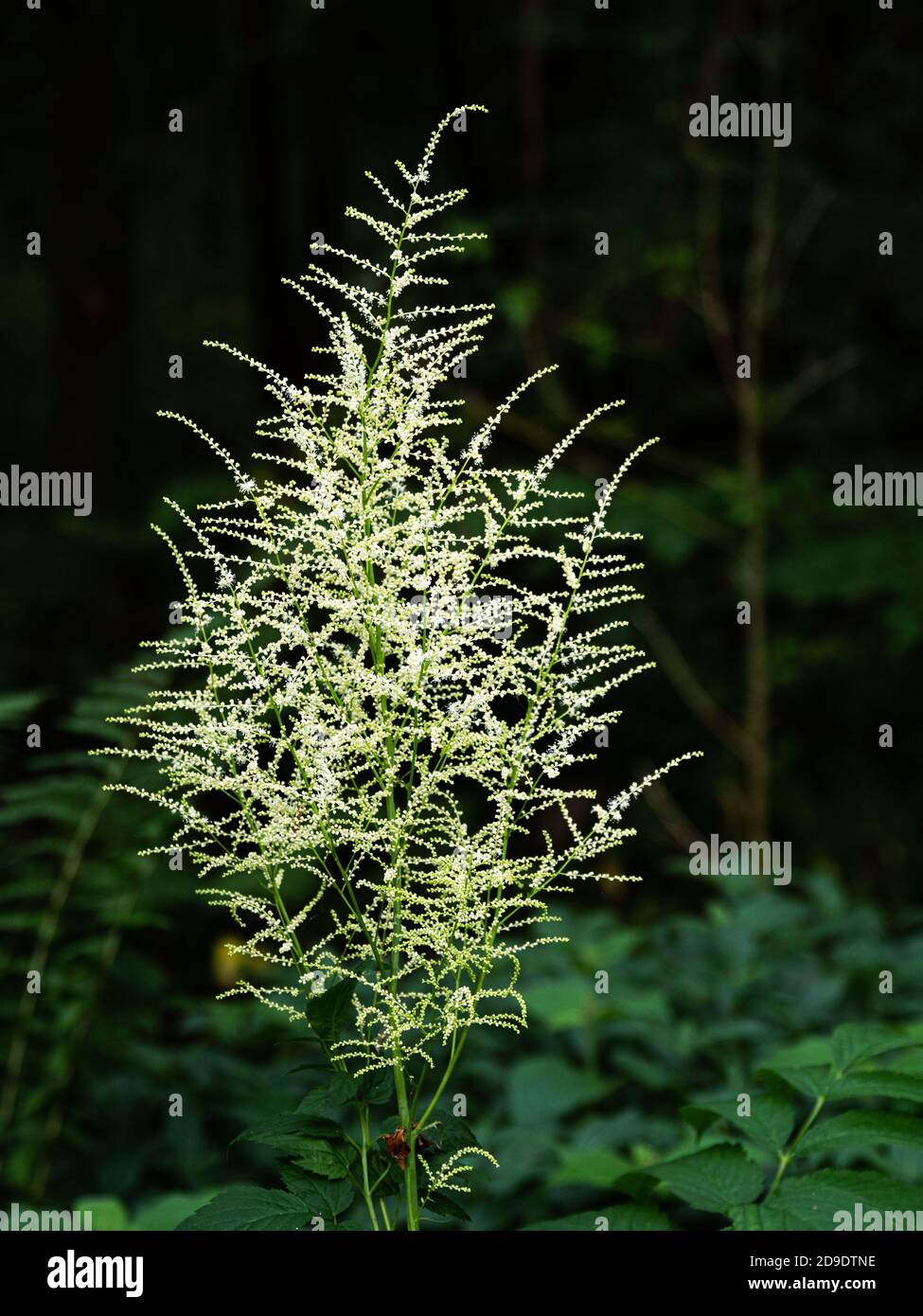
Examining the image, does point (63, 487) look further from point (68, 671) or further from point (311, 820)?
point (311, 820)

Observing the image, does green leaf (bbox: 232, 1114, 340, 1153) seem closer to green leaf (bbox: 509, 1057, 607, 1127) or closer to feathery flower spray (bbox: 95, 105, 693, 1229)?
feathery flower spray (bbox: 95, 105, 693, 1229)

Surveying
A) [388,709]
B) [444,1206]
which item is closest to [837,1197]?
[444,1206]

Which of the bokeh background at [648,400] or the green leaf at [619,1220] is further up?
the bokeh background at [648,400]

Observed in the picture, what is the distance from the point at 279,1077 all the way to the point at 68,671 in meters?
6.10

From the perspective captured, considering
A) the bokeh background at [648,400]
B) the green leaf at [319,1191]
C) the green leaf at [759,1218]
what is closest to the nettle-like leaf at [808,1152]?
the green leaf at [759,1218]

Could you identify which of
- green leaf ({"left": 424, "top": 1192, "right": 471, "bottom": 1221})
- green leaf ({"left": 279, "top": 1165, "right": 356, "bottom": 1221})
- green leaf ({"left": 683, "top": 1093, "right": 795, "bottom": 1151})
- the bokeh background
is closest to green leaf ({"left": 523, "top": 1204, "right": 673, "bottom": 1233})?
green leaf ({"left": 683, "top": 1093, "right": 795, "bottom": 1151})

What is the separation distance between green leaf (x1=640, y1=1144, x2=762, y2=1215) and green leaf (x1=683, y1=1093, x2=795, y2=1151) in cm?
5

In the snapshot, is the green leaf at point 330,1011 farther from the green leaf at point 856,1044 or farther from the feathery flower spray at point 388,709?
the green leaf at point 856,1044

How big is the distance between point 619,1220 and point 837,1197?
1.07ft

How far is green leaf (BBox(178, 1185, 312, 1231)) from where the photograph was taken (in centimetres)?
166

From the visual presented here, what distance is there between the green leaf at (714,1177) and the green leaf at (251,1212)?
2.06 feet

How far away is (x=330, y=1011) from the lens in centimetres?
175

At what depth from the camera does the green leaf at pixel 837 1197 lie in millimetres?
1926

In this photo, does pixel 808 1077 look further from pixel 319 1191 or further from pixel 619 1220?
pixel 319 1191
